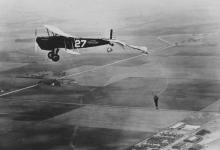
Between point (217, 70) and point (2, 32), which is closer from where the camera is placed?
point (217, 70)

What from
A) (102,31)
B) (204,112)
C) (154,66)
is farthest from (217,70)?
(102,31)

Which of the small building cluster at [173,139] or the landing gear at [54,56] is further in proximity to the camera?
the landing gear at [54,56]

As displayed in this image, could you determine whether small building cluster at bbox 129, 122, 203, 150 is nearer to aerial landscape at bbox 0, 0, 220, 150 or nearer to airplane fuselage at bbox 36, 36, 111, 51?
aerial landscape at bbox 0, 0, 220, 150

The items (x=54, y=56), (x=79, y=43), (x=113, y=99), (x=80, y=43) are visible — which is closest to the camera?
(x=54, y=56)

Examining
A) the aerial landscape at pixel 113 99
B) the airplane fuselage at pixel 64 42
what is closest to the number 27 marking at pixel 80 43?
the airplane fuselage at pixel 64 42

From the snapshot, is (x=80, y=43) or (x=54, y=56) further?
(x=80, y=43)

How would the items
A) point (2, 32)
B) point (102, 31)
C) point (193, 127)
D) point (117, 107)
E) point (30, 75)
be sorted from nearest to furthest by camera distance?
point (193, 127), point (117, 107), point (30, 75), point (102, 31), point (2, 32)

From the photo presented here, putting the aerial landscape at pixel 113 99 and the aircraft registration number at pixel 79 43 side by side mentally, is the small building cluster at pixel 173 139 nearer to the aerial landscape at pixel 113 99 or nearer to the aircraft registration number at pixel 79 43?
the aerial landscape at pixel 113 99

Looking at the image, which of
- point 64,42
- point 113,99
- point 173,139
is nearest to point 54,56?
point 64,42

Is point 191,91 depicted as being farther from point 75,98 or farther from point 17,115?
point 17,115

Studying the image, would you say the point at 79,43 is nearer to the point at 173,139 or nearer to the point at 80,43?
the point at 80,43

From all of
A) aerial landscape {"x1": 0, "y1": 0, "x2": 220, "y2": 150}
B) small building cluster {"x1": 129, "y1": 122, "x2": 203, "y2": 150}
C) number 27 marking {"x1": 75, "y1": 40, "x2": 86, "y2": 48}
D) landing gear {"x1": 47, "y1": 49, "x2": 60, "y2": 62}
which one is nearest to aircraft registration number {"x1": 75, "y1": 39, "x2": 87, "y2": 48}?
number 27 marking {"x1": 75, "y1": 40, "x2": 86, "y2": 48}
